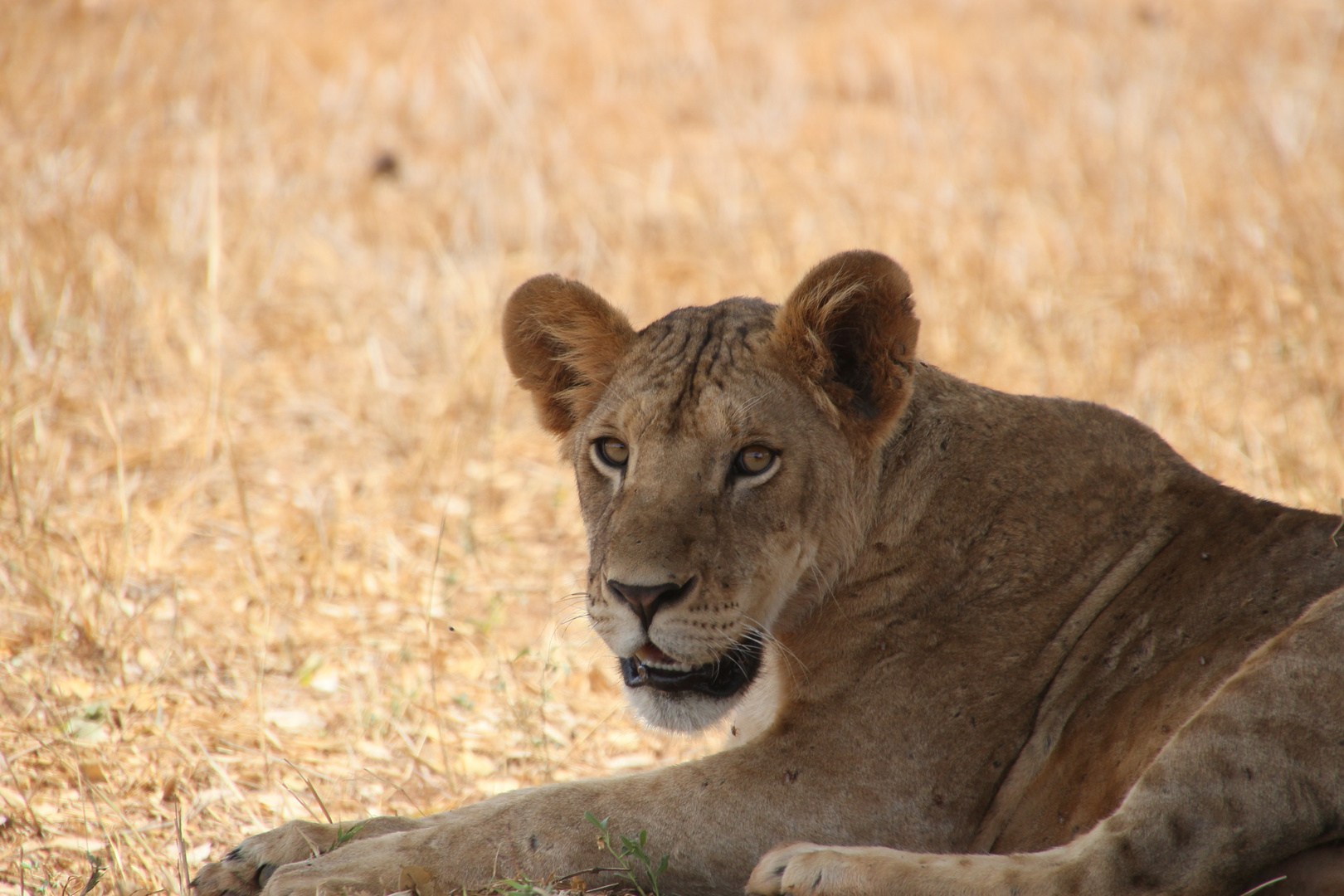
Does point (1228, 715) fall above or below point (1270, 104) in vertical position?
below

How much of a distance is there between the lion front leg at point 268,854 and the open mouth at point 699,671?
0.73m

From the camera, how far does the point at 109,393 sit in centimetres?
662

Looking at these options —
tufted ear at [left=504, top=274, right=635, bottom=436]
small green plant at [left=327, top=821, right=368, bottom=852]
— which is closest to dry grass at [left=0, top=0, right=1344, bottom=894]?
small green plant at [left=327, top=821, right=368, bottom=852]

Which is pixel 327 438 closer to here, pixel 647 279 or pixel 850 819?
pixel 647 279

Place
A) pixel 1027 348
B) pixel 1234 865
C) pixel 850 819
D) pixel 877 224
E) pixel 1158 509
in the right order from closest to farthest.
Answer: pixel 1234 865 < pixel 850 819 < pixel 1158 509 < pixel 1027 348 < pixel 877 224

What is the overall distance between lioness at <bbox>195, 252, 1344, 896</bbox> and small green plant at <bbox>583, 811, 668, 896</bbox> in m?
0.06

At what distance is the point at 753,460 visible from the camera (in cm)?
330

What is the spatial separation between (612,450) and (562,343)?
523mm

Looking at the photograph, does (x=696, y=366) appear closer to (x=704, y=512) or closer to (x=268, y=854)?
(x=704, y=512)

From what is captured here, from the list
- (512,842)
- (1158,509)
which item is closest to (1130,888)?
(1158,509)

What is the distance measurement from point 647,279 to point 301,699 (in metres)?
4.41

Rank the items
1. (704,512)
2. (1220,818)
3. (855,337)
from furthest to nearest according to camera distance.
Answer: (855,337) → (704,512) → (1220,818)

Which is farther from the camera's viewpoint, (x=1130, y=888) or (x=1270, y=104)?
(x=1270, y=104)

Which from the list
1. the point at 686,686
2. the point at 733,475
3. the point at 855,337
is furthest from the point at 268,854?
the point at 855,337
